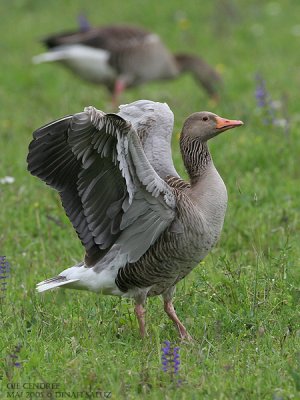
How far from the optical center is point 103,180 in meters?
5.25

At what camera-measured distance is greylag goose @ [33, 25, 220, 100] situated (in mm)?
12461

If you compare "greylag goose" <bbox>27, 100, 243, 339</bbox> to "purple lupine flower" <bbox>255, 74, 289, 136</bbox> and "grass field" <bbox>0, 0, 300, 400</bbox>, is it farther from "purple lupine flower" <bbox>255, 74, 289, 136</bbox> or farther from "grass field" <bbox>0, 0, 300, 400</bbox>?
"purple lupine flower" <bbox>255, 74, 289, 136</bbox>

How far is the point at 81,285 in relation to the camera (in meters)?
5.64

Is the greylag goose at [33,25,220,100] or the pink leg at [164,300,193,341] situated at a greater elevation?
the pink leg at [164,300,193,341]

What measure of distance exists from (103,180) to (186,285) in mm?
1438

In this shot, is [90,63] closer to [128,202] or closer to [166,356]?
[128,202]

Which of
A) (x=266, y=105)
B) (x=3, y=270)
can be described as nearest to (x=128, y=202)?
(x=3, y=270)

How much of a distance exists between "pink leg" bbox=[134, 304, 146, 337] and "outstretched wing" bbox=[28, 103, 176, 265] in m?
0.32

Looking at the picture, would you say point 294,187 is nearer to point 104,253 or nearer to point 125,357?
point 104,253

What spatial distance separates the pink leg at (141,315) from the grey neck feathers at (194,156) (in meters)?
0.86

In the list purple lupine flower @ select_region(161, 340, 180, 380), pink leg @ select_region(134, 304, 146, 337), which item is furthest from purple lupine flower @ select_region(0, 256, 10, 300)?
purple lupine flower @ select_region(161, 340, 180, 380)

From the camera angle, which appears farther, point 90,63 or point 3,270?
point 90,63

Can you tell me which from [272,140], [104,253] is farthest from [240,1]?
[104,253]

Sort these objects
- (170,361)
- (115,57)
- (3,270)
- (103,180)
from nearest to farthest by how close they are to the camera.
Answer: (170,361)
(103,180)
(3,270)
(115,57)
